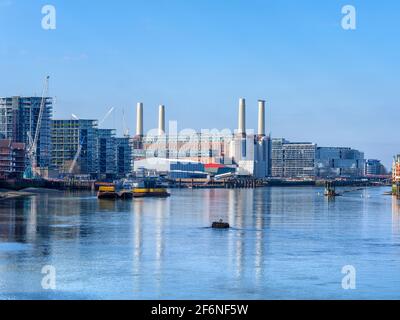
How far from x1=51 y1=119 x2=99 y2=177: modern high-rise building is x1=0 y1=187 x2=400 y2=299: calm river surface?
11412cm

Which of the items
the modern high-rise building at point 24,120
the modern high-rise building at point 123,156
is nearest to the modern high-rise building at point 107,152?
the modern high-rise building at point 123,156

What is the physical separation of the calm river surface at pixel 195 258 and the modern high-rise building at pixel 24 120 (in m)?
106

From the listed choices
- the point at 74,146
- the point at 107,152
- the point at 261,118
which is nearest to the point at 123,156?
the point at 107,152

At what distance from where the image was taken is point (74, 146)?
16888cm

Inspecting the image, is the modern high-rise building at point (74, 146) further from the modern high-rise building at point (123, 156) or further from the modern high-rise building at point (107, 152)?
the modern high-rise building at point (123, 156)

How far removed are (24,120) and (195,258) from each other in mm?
131229

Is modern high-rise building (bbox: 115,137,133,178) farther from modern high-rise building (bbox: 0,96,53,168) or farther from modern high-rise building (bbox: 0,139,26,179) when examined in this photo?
modern high-rise building (bbox: 0,139,26,179)

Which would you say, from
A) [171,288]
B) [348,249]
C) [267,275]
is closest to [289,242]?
[348,249]

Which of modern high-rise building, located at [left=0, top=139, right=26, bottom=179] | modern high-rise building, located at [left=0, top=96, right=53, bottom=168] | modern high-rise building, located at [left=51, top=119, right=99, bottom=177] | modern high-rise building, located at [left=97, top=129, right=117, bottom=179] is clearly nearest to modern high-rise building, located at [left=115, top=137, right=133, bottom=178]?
modern high-rise building, located at [left=97, top=129, right=117, bottom=179]

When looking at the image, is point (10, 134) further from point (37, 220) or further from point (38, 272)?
point (38, 272)

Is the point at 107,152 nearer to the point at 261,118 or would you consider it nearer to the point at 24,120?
the point at 24,120

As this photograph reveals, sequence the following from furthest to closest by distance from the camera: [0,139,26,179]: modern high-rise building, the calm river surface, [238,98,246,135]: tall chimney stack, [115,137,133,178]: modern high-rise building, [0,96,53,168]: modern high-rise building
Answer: [115,137,133,178]: modern high-rise building
[238,98,246,135]: tall chimney stack
[0,96,53,168]: modern high-rise building
[0,139,26,179]: modern high-rise building
the calm river surface

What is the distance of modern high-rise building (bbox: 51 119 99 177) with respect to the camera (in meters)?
168
